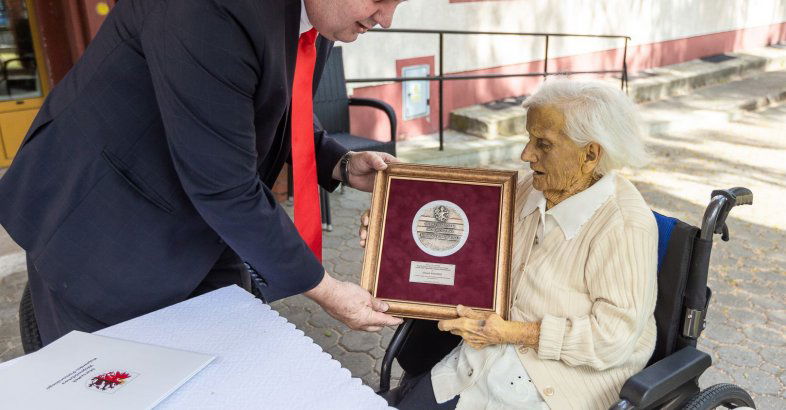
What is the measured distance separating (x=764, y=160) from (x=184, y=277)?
7.56m

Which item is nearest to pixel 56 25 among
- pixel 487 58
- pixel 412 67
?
pixel 412 67

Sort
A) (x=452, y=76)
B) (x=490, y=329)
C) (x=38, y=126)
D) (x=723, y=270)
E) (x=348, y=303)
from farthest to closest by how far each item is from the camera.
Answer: (x=452, y=76), (x=723, y=270), (x=490, y=329), (x=348, y=303), (x=38, y=126)

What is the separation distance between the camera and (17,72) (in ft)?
19.8

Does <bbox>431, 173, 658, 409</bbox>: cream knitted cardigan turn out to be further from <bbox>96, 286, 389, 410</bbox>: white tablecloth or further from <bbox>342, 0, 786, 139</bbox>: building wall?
<bbox>342, 0, 786, 139</bbox>: building wall

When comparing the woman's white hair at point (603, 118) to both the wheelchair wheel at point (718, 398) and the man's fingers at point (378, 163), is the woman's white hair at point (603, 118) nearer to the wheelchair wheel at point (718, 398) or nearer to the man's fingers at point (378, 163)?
the man's fingers at point (378, 163)

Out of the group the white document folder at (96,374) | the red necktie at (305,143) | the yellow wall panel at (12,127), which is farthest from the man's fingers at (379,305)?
the yellow wall panel at (12,127)

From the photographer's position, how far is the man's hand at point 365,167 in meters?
2.12

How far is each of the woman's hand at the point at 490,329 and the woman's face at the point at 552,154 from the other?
47 cm

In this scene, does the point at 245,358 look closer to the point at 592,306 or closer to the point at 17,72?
the point at 592,306

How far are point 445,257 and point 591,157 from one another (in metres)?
0.57

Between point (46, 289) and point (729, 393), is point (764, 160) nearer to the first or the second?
point (729, 393)

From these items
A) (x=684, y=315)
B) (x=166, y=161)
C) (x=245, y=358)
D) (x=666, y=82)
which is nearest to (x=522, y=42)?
(x=666, y=82)

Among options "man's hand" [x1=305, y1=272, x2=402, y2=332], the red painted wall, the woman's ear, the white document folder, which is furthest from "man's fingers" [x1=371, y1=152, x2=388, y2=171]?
the red painted wall

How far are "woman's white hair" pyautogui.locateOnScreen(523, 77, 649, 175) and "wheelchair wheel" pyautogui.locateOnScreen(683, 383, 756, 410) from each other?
0.72 m
